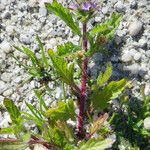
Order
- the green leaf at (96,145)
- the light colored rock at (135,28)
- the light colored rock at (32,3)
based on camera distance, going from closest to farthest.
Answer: the green leaf at (96,145) < the light colored rock at (135,28) < the light colored rock at (32,3)

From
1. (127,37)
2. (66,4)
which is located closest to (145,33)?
(127,37)

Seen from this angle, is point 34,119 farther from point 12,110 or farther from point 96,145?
point 96,145

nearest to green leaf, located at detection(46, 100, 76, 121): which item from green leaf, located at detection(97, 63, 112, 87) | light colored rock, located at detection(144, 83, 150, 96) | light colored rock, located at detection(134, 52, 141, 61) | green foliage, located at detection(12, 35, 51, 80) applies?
green leaf, located at detection(97, 63, 112, 87)

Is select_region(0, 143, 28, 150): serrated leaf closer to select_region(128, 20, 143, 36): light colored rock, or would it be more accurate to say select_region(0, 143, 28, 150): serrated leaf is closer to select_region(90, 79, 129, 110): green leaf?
select_region(90, 79, 129, 110): green leaf

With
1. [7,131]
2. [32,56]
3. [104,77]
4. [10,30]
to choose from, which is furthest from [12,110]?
[10,30]

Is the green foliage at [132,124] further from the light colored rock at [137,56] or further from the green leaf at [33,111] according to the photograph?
the green leaf at [33,111]

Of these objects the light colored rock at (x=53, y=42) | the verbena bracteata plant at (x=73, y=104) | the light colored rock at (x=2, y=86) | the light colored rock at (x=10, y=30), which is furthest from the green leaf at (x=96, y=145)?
the light colored rock at (x=10, y=30)
